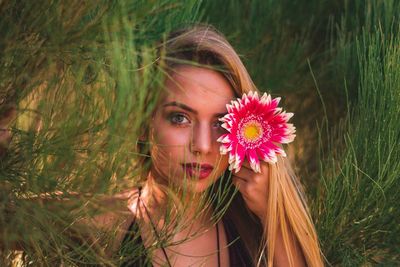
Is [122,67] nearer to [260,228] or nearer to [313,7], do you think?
[260,228]

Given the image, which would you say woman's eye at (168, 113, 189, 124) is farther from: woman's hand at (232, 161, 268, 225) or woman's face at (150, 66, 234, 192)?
woman's hand at (232, 161, 268, 225)

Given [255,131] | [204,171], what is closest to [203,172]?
[204,171]

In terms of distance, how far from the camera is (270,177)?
118cm

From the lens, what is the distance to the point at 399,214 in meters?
1.30

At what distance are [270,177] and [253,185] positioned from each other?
3 centimetres

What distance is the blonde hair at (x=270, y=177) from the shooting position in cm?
118

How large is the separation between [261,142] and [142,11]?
36 cm

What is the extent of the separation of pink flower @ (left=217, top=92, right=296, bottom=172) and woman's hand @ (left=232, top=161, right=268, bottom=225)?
0.03 metres

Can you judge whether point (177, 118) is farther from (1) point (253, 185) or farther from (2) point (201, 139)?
(1) point (253, 185)

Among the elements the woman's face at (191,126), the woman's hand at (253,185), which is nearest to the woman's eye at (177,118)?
the woman's face at (191,126)

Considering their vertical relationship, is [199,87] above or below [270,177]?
above

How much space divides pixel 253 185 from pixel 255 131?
98mm

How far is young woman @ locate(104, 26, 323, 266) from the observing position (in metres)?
1.14

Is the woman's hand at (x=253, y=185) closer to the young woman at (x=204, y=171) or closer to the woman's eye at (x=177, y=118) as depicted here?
the young woman at (x=204, y=171)
